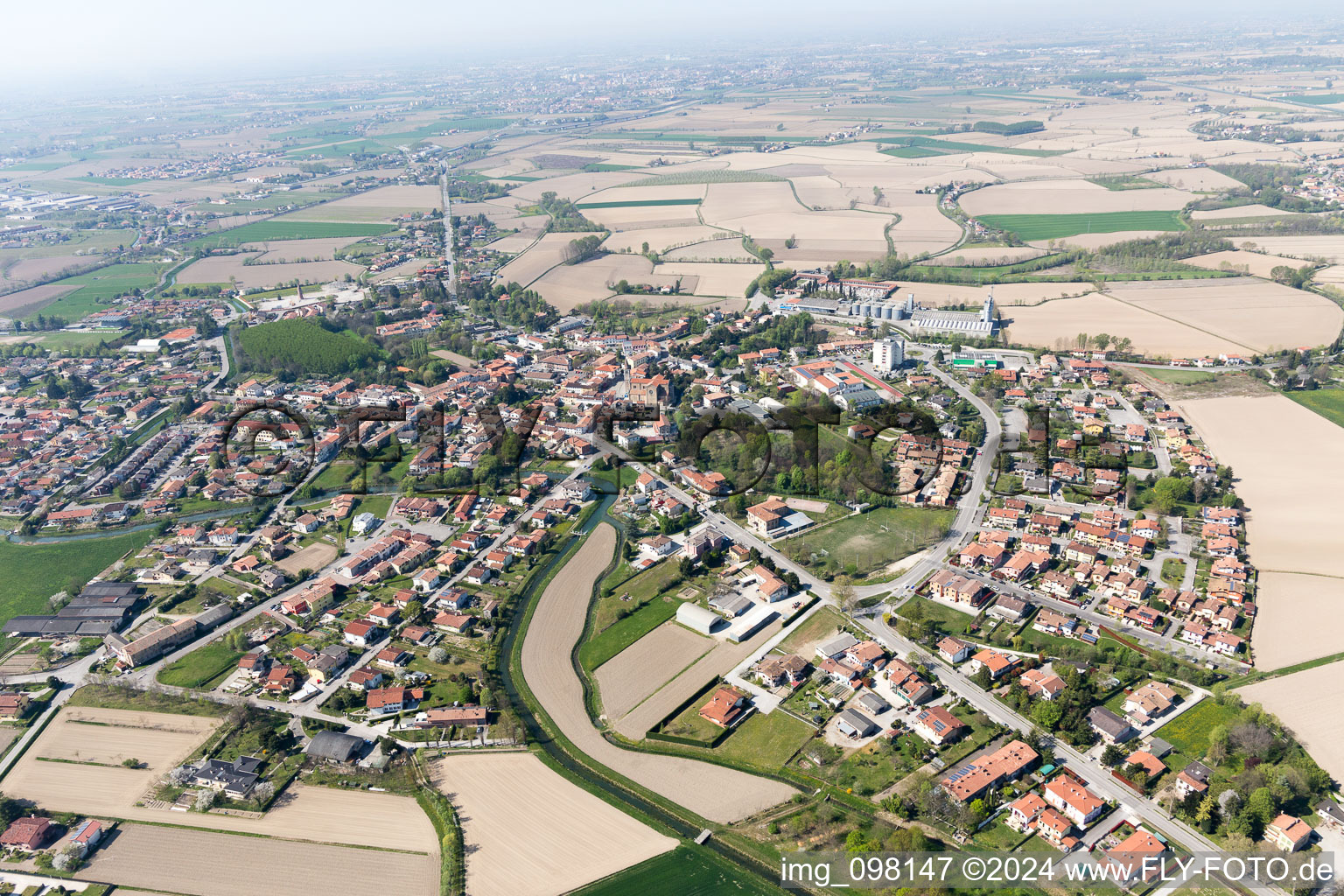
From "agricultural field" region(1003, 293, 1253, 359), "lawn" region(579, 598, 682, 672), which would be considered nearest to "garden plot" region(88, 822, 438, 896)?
"lawn" region(579, 598, 682, 672)

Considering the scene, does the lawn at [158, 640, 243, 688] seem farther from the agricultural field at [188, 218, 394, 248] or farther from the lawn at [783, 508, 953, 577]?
the agricultural field at [188, 218, 394, 248]

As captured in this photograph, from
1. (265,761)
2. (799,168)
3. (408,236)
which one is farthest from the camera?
(799,168)

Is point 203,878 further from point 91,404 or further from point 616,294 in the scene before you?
point 616,294

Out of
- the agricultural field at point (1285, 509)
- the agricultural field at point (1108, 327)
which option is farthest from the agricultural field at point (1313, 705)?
the agricultural field at point (1108, 327)

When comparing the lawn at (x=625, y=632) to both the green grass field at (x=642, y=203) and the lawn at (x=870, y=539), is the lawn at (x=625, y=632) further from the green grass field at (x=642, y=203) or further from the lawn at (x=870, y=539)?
the green grass field at (x=642, y=203)

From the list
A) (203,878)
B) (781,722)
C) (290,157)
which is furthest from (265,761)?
(290,157)

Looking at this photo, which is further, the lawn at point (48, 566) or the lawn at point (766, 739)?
the lawn at point (48, 566)
